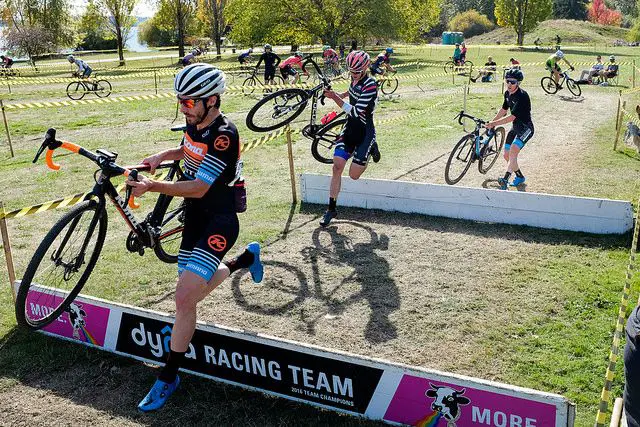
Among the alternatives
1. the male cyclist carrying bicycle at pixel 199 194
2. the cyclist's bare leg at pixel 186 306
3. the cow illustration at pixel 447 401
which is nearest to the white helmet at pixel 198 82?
the male cyclist carrying bicycle at pixel 199 194

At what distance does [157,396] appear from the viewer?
4352 mm

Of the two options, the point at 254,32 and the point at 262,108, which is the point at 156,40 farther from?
the point at 262,108

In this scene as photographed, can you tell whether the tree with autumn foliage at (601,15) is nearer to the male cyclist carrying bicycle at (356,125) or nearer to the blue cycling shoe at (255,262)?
the male cyclist carrying bicycle at (356,125)

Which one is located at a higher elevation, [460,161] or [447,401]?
[460,161]

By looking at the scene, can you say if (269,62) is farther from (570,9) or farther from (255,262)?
(570,9)

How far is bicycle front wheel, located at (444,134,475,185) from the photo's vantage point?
10680 millimetres

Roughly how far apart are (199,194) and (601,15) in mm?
98507

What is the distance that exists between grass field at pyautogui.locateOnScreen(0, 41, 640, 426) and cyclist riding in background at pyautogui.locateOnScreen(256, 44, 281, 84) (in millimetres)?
12589

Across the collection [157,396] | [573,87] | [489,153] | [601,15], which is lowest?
[157,396]

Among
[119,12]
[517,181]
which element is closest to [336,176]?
[517,181]

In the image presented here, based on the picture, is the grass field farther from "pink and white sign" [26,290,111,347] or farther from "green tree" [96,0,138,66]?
"green tree" [96,0,138,66]

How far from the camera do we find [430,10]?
67.4 m

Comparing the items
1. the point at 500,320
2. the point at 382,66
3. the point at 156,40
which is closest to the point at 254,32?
the point at 382,66

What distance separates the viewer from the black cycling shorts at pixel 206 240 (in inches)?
170
